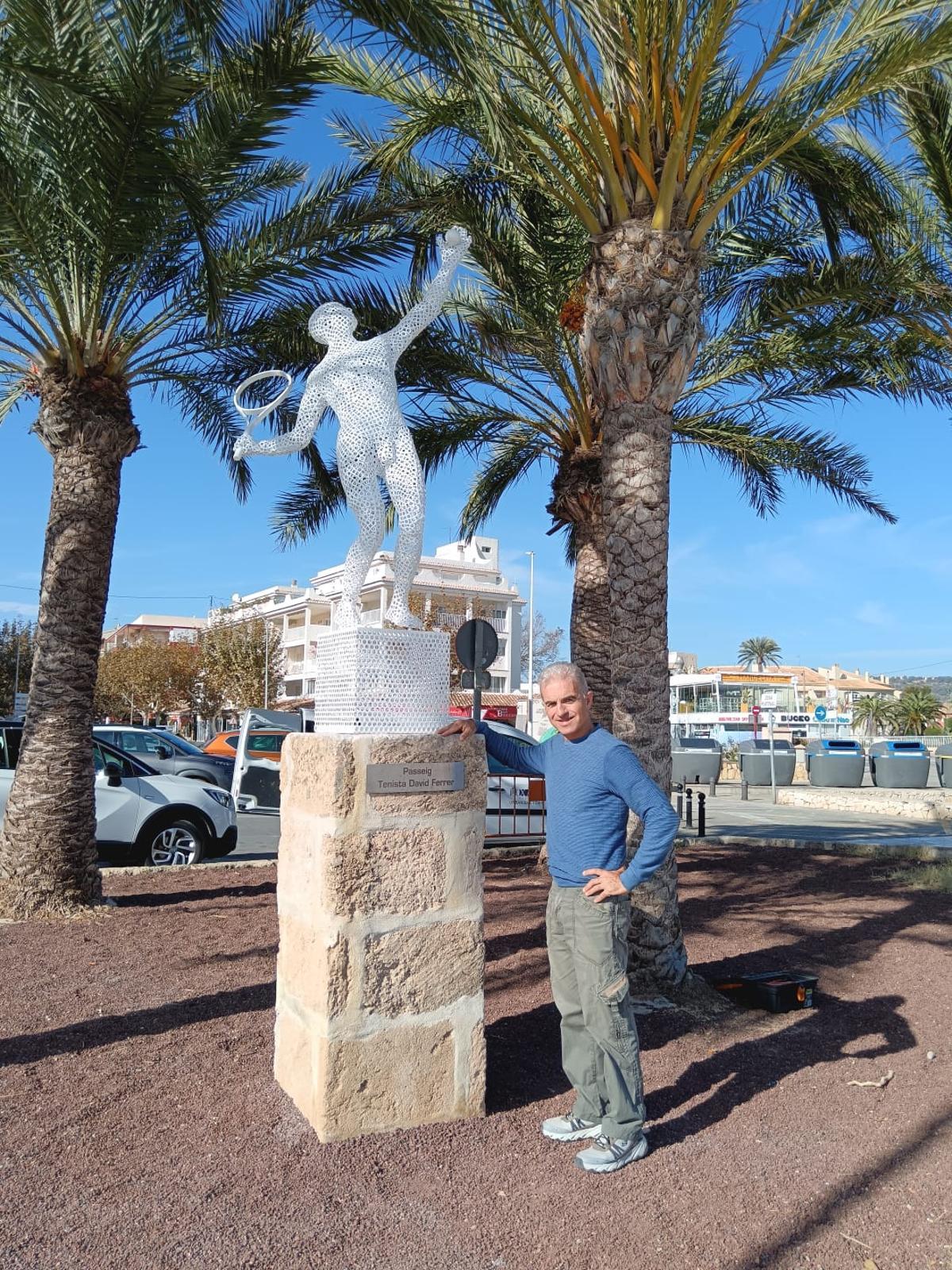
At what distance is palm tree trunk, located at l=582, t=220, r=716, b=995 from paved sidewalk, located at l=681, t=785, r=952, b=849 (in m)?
7.93

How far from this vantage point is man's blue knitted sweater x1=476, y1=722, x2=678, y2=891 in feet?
11.5

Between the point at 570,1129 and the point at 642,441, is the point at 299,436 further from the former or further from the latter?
the point at 570,1129

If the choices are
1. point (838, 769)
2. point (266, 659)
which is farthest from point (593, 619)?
point (266, 659)

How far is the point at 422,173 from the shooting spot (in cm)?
975

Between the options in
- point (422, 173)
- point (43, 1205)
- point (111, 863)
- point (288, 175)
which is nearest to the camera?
point (43, 1205)

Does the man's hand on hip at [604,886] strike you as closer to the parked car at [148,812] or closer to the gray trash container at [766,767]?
the parked car at [148,812]

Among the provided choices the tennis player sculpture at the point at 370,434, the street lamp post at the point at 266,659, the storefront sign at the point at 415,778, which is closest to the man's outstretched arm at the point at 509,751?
the storefront sign at the point at 415,778

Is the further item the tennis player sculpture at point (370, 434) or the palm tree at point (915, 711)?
the palm tree at point (915, 711)

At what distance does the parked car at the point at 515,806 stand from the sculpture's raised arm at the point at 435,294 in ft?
29.2

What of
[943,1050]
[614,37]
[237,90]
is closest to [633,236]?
[614,37]

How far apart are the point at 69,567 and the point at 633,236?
4903 millimetres

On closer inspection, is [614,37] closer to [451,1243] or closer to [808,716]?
[451,1243]

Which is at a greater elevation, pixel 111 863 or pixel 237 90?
pixel 237 90

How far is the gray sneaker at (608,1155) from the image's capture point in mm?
3553
